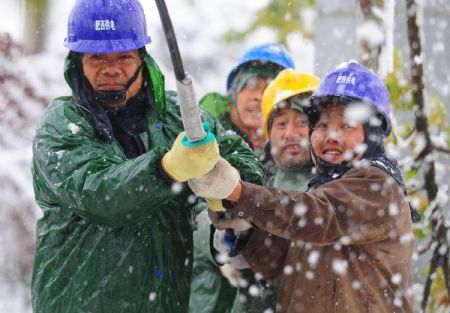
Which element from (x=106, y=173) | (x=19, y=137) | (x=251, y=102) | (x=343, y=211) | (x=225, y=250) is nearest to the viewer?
(x=106, y=173)

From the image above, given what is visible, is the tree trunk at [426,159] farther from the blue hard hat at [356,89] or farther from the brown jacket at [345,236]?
the brown jacket at [345,236]

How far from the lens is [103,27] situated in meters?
3.51

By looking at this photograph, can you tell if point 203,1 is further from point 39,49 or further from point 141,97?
point 141,97

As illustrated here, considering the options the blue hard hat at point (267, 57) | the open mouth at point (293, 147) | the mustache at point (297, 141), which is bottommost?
the open mouth at point (293, 147)

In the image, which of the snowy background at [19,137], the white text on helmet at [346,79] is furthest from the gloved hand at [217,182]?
the snowy background at [19,137]

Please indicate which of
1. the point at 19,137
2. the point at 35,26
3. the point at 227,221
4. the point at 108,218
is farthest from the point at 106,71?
the point at 35,26

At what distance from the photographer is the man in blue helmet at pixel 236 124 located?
185 inches

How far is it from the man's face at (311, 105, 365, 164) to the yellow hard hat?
2.64ft

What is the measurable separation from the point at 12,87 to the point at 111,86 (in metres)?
5.02

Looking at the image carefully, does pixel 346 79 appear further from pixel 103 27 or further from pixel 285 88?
pixel 103 27

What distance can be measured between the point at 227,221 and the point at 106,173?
72cm

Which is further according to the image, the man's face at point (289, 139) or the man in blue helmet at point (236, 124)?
the man in blue helmet at point (236, 124)

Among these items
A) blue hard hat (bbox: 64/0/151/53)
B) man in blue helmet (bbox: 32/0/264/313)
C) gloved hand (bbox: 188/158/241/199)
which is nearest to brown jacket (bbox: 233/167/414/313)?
gloved hand (bbox: 188/158/241/199)

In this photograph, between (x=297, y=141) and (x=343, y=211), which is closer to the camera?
(x=343, y=211)
